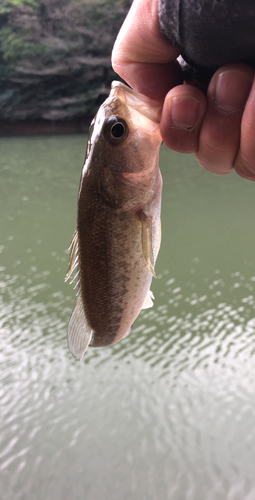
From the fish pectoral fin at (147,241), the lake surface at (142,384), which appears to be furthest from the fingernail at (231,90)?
the lake surface at (142,384)

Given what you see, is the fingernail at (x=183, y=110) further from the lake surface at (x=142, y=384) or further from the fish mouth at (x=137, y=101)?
the lake surface at (x=142, y=384)

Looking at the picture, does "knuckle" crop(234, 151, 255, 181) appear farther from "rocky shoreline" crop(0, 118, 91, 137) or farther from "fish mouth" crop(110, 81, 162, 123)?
"rocky shoreline" crop(0, 118, 91, 137)

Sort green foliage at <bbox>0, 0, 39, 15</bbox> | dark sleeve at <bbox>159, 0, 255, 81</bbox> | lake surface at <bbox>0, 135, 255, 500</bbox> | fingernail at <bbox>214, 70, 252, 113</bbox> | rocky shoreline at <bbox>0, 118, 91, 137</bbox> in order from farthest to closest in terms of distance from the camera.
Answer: rocky shoreline at <bbox>0, 118, 91, 137</bbox>
green foliage at <bbox>0, 0, 39, 15</bbox>
lake surface at <bbox>0, 135, 255, 500</bbox>
fingernail at <bbox>214, 70, 252, 113</bbox>
dark sleeve at <bbox>159, 0, 255, 81</bbox>

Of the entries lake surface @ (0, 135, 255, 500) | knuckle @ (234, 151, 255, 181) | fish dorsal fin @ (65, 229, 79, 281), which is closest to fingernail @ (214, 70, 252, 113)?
knuckle @ (234, 151, 255, 181)

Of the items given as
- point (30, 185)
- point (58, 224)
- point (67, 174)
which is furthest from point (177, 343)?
point (67, 174)

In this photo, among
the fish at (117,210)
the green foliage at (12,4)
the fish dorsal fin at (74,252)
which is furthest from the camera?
the green foliage at (12,4)

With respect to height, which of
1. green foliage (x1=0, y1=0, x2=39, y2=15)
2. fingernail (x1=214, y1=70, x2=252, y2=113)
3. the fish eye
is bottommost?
green foliage (x1=0, y1=0, x2=39, y2=15)
